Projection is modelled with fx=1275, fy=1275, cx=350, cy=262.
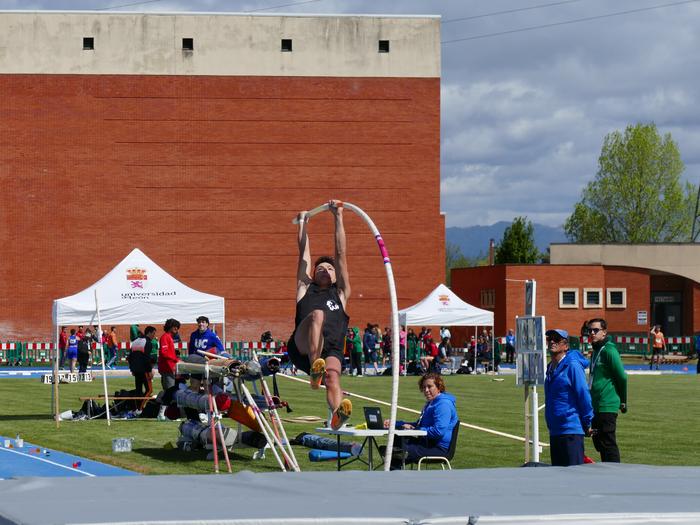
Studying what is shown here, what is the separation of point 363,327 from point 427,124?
10083mm

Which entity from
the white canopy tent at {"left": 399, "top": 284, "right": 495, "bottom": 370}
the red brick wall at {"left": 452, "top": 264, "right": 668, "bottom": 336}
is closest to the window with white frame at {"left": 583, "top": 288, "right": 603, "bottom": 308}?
the red brick wall at {"left": 452, "top": 264, "right": 668, "bottom": 336}

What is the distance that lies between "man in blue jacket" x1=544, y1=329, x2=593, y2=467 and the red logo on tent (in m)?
15.3

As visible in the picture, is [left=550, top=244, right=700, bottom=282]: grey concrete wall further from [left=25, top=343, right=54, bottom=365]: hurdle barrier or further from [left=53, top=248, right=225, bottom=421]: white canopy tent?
[left=53, top=248, right=225, bottom=421]: white canopy tent

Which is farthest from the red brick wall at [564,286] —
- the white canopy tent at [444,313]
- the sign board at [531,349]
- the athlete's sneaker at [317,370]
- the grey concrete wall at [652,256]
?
the athlete's sneaker at [317,370]

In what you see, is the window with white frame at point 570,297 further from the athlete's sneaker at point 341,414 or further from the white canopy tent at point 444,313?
the athlete's sneaker at point 341,414

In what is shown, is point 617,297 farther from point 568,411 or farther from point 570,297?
point 568,411

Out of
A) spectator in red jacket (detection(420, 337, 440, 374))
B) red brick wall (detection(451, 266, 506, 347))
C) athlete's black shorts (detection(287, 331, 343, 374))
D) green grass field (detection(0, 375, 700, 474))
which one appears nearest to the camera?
athlete's black shorts (detection(287, 331, 343, 374))

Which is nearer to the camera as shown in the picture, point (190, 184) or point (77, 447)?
point (77, 447)

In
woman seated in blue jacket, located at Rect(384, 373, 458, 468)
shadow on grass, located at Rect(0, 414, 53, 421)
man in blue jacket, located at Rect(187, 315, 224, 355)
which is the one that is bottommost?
shadow on grass, located at Rect(0, 414, 53, 421)

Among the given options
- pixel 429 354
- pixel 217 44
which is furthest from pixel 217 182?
pixel 429 354

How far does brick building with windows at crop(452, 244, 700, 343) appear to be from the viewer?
213 feet

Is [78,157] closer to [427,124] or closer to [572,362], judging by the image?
[427,124]

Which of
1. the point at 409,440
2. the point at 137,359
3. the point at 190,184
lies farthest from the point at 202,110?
the point at 409,440

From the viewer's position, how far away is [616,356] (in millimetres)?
13508
